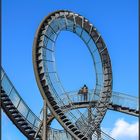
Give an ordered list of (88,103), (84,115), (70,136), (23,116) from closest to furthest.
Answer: (23,116) < (70,136) < (84,115) < (88,103)

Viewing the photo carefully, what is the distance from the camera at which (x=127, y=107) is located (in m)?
27.9

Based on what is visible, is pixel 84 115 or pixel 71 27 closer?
pixel 84 115

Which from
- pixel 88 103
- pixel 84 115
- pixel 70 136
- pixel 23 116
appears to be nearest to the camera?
pixel 23 116

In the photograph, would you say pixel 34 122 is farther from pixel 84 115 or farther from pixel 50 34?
pixel 50 34

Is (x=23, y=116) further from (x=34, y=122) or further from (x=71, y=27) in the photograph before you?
(x=71, y=27)

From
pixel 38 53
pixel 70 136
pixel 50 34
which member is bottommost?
pixel 70 136

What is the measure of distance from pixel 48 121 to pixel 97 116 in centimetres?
372

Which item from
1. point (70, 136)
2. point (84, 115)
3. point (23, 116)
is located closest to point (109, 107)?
point (84, 115)

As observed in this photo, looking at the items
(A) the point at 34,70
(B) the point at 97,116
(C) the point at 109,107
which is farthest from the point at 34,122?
(C) the point at 109,107

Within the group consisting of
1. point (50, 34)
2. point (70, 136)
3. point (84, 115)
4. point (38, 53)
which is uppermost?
point (50, 34)

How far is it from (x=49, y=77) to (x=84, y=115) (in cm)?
346

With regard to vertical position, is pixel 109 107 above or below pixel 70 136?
above

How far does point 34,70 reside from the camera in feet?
74.4

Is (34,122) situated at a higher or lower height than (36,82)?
lower
